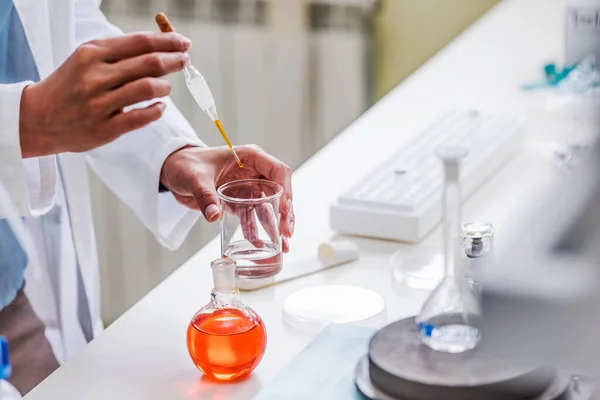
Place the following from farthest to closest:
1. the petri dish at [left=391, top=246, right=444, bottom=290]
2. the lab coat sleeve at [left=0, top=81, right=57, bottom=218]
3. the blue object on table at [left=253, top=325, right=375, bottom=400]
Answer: the petri dish at [left=391, top=246, right=444, bottom=290] → the lab coat sleeve at [left=0, top=81, right=57, bottom=218] → the blue object on table at [left=253, top=325, right=375, bottom=400]

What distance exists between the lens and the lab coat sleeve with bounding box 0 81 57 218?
1037 mm

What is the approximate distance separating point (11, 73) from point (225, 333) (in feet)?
2.11

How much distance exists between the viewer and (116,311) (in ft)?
9.39

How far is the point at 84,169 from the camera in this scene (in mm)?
1444

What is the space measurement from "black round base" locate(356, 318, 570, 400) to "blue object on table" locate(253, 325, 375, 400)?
0.03m

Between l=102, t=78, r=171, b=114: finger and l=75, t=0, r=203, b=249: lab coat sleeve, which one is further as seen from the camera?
l=75, t=0, r=203, b=249: lab coat sleeve

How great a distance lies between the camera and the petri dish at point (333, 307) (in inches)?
42.1

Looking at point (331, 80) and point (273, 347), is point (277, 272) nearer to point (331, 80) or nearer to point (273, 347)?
point (273, 347)

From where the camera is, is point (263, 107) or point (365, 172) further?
point (263, 107)

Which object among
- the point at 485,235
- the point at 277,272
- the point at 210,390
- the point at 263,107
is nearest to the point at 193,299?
the point at 277,272

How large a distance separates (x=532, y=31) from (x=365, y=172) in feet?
2.91

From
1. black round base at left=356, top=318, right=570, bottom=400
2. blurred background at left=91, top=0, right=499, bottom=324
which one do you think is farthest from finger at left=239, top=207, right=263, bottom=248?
blurred background at left=91, top=0, right=499, bottom=324

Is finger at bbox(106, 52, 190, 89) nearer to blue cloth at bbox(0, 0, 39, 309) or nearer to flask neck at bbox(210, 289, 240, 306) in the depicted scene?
Answer: flask neck at bbox(210, 289, 240, 306)

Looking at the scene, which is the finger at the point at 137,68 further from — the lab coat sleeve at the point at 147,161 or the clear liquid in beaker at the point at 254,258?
the lab coat sleeve at the point at 147,161
